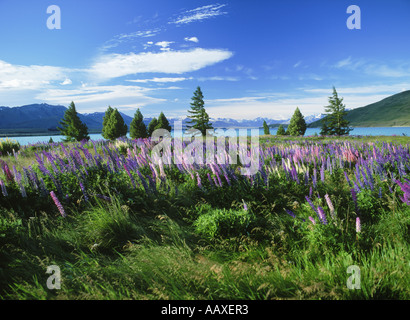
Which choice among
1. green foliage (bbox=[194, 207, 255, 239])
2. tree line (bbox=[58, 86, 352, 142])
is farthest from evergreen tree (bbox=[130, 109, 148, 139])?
green foliage (bbox=[194, 207, 255, 239])

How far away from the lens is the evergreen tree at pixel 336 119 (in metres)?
58.7

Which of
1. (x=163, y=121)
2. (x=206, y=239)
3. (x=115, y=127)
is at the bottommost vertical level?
(x=206, y=239)

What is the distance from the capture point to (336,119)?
59.5 metres

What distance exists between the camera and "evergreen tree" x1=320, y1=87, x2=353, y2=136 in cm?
5869

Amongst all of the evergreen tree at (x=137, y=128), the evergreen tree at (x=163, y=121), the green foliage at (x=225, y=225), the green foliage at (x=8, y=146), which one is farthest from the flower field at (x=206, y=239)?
the evergreen tree at (x=163, y=121)

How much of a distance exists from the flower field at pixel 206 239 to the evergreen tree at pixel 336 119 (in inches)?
2433

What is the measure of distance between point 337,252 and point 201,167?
12.0 feet

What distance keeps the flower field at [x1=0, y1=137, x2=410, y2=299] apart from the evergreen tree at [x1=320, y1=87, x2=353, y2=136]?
6179cm

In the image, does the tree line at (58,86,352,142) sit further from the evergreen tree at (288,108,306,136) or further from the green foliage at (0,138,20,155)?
the green foliage at (0,138,20,155)

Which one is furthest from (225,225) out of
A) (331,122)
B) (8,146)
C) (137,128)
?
(331,122)

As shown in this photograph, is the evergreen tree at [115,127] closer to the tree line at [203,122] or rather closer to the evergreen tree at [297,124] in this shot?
the tree line at [203,122]

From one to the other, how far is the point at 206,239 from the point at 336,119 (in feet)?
221

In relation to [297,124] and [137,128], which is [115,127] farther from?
[297,124]

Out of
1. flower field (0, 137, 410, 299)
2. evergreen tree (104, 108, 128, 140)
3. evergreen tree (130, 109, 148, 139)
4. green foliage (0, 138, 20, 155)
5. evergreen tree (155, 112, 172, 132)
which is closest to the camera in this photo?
flower field (0, 137, 410, 299)
